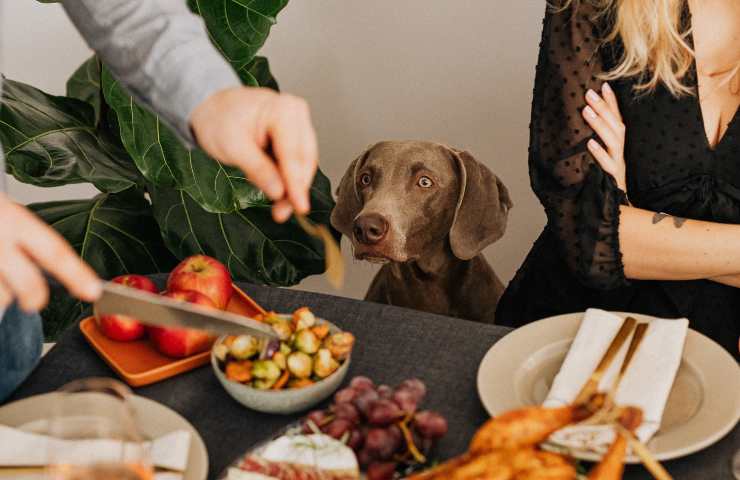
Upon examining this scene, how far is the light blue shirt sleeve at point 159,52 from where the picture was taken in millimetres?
940

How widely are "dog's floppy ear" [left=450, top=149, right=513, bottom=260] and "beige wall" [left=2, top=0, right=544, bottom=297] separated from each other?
62cm

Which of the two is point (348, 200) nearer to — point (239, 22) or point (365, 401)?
point (239, 22)

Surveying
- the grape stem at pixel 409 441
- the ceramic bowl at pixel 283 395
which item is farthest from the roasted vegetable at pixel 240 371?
the grape stem at pixel 409 441

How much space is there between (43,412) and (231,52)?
1.17 m

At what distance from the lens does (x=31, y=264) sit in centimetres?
63

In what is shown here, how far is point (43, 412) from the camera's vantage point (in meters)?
0.98

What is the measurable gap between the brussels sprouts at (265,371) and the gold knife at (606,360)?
36cm

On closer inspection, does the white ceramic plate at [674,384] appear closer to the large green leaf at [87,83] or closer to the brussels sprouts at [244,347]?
the brussels sprouts at [244,347]

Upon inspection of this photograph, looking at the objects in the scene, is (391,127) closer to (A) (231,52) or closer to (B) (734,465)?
(A) (231,52)

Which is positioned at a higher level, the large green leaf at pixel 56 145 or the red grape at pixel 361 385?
the red grape at pixel 361 385

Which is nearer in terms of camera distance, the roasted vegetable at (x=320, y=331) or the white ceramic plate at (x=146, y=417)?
the white ceramic plate at (x=146, y=417)

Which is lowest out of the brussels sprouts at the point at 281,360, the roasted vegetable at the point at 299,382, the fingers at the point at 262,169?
the roasted vegetable at the point at 299,382

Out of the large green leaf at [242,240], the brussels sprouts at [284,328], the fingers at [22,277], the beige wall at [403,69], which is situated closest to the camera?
the fingers at [22,277]

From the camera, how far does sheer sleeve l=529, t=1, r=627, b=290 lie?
1.49 meters
